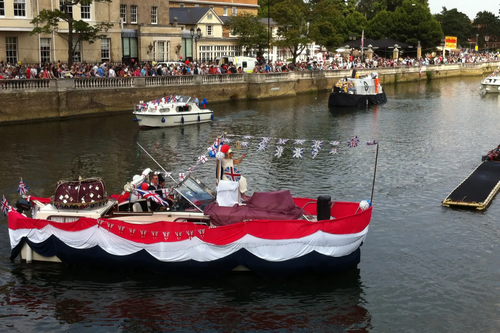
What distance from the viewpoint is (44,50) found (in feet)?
181

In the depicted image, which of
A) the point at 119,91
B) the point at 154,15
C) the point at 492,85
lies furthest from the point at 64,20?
the point at 492,85

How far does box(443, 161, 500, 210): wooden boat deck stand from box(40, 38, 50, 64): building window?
37598mm

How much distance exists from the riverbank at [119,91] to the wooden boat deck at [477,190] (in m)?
27.6

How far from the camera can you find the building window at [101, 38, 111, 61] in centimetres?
6007

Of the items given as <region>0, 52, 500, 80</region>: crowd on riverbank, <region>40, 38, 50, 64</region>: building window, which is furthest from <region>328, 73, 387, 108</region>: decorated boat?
<region>40, 38, 50, 64</region>: building window

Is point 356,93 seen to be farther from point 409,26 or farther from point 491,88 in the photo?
point 409,26

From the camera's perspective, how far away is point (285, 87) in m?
65.4

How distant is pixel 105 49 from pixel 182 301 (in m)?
46.9

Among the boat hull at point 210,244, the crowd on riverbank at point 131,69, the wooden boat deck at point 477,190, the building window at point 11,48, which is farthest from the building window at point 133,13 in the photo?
the boat hull at point 210,244

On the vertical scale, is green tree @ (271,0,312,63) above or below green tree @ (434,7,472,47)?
below

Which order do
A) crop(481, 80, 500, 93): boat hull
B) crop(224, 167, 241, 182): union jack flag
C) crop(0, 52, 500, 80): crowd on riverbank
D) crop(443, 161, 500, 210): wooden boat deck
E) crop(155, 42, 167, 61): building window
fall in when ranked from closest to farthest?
1. crop(224, 167, 241, 182): union jack flag
2. crop(443, 161, 500, 210): wooden boat deck
3. crop(0, 52, 500, 80): crowd on riverbank
4. crop(155, 42, 167, 61): building window
5. crop(481, 80, 500, 93): boat hull

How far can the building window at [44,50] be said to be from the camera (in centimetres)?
5491

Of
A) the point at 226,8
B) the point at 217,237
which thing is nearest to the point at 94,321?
the point at 217,237

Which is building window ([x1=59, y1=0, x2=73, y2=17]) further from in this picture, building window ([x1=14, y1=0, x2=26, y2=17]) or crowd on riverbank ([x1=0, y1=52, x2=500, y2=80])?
crowd on riverbank ([x1=0, y1=52, x2=500, y2=80])
